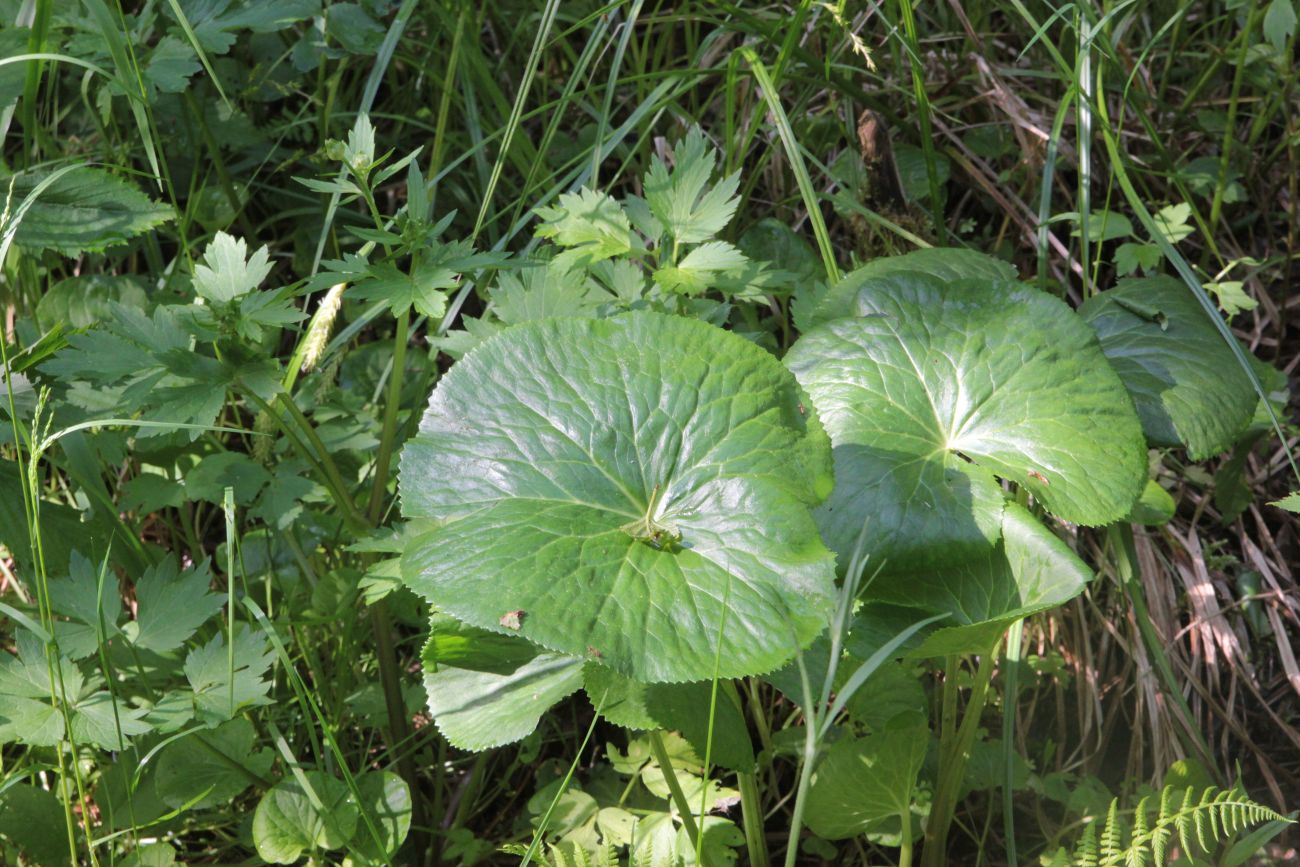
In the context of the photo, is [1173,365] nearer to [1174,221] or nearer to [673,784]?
[1174,221]

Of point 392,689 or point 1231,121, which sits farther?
point 1231,121

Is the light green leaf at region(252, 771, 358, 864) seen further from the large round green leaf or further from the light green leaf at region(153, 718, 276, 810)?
the large round green leaf

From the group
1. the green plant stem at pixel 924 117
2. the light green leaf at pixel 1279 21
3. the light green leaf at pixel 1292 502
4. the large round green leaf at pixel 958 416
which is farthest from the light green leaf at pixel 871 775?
the light green leaf at pixel 1279 21

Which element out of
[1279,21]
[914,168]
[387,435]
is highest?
[1279,21]

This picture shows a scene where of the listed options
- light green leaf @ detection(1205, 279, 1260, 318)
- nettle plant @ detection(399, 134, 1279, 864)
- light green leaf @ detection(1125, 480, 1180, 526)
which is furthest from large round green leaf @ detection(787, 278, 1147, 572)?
light green leaf @ detection(1205, 279, 1260, 318)

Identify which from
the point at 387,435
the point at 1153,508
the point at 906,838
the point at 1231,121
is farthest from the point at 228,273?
the point at 1231,121

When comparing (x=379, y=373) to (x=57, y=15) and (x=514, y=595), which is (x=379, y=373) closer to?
(x=57, y=15)

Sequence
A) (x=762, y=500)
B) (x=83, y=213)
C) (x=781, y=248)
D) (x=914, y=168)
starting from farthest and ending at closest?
(x=914, y=168) → (x=781, y=248) → (x=83, y=213) → (x=762, y=500)
